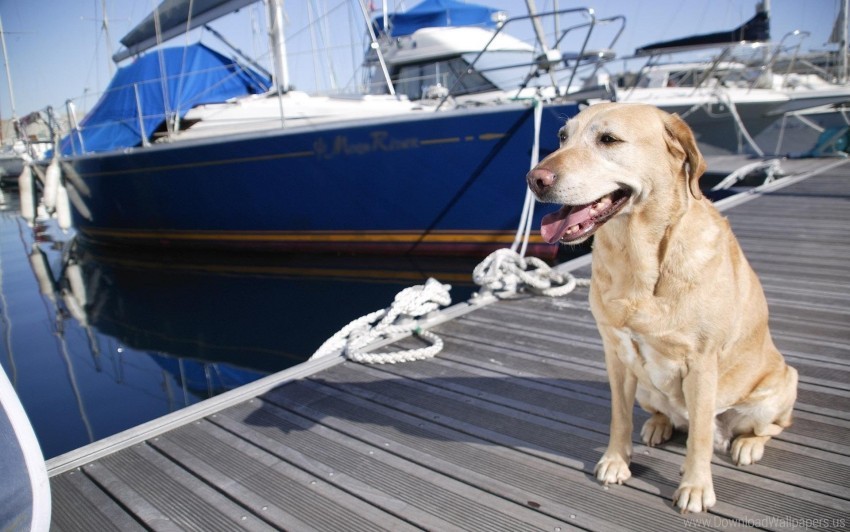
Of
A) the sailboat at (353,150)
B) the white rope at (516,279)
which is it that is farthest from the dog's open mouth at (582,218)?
the sailboat at (353,150)

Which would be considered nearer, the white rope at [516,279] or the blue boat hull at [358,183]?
the white rope at [516,279]

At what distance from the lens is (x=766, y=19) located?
42.5ft

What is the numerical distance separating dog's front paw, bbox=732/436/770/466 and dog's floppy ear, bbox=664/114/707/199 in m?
1.03

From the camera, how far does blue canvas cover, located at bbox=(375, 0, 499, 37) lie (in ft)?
38.1

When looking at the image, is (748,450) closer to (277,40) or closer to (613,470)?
(613,470)

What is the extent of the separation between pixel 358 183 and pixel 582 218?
22.3ft

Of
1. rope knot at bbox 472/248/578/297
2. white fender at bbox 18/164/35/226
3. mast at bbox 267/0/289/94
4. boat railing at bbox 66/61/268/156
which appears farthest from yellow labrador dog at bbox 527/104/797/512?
white fender at bbox 18/164/35/226

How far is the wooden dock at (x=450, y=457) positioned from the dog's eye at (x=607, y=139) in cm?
120

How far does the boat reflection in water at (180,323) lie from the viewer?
5137 mm

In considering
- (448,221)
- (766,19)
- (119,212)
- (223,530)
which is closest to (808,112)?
(766,19)

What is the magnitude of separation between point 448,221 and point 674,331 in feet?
20.9

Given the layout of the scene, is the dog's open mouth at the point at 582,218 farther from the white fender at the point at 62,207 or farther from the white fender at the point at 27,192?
the white fender at the point at 27,192

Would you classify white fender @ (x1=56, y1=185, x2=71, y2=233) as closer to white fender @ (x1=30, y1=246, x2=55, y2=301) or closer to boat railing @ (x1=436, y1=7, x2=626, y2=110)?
white fender @ (x1=30, y1=246, x2=55, y2=301)

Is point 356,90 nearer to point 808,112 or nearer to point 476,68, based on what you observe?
point 476,68
